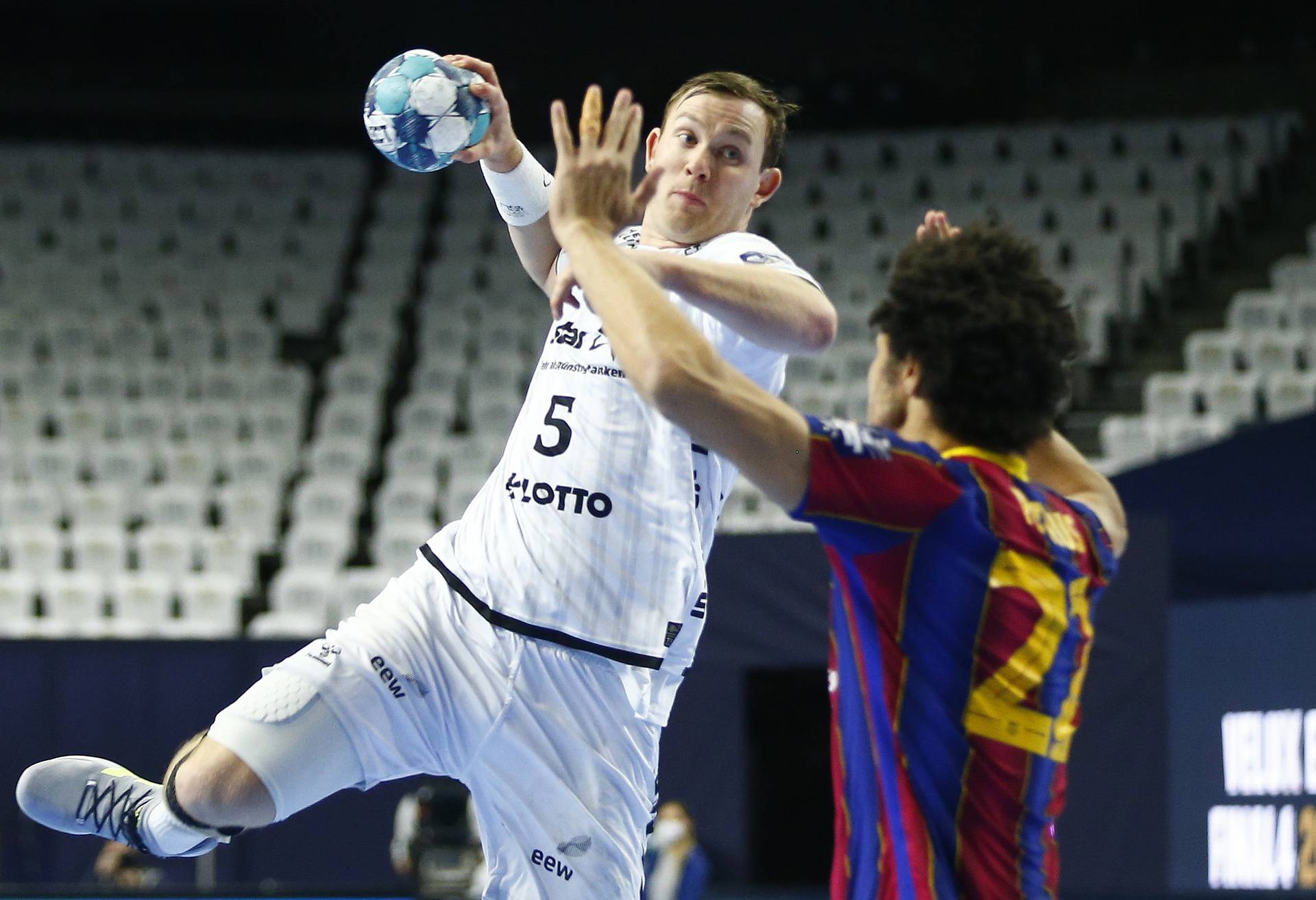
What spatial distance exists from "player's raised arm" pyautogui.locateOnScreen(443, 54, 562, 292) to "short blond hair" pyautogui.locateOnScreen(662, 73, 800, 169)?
381mm

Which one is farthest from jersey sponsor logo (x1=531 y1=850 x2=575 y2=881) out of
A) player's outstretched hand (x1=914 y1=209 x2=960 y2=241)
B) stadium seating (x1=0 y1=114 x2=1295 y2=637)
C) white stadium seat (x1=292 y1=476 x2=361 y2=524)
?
white stadium seat (x1=292 y1=476 x2=361 y2=524)

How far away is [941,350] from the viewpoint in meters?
2.67

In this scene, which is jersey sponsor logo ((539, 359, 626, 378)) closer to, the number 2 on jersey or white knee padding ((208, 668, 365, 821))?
the number 2 on jersey

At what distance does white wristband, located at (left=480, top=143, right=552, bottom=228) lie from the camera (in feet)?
13.9

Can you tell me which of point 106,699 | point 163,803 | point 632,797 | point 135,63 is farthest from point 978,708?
point 135,63

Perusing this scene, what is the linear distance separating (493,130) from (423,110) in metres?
0.24

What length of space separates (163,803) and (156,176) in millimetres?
17202

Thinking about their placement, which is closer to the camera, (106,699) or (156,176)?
(106,699)

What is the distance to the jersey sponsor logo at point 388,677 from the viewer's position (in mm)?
3596

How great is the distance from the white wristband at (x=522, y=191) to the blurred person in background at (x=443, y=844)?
5502 mm

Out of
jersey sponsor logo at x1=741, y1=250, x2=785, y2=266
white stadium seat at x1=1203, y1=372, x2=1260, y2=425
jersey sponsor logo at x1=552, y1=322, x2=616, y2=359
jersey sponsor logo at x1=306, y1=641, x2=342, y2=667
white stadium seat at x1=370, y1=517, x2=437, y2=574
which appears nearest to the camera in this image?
jersey sponsor logo at x1=306, y1=641, x2=342, y2=667

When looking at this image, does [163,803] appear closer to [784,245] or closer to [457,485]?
[457,485]

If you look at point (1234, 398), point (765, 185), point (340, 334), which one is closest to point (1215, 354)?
point (1234, 398)

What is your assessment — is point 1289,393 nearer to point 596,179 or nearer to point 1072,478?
point 1072,478
